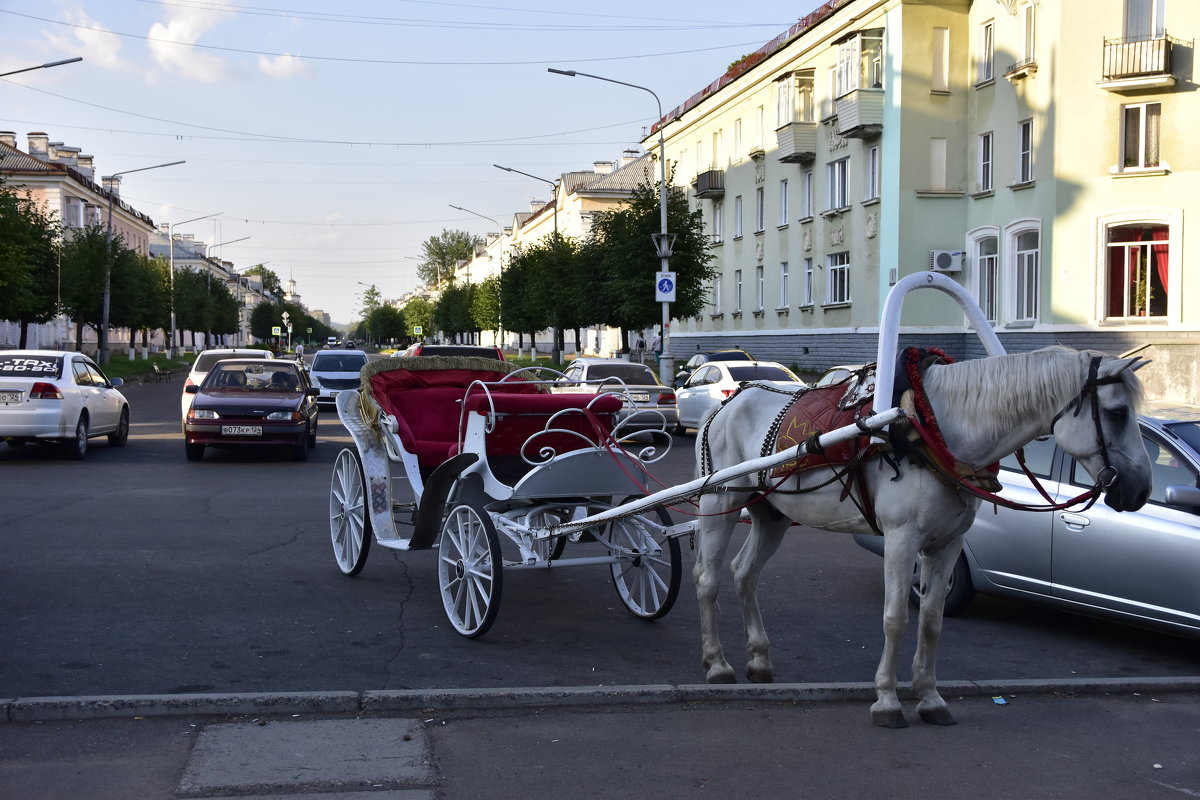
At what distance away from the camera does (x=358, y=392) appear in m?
8.97

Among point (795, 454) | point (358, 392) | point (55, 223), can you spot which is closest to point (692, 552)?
point (358, 392)

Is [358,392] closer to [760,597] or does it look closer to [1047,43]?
[760,597]

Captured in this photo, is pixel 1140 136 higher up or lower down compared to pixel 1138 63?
lower down

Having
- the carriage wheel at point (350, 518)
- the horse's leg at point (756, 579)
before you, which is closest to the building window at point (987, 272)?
the carriage wheel at point (350, 518)

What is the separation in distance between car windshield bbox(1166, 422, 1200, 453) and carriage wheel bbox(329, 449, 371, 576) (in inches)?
216

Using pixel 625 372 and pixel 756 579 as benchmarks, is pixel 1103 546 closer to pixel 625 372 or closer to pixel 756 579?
pixel 756 579

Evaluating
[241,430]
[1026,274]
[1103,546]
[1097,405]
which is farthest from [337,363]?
[1097,405]

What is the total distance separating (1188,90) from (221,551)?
27.3 meters

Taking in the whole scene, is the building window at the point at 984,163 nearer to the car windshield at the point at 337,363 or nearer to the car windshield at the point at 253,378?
the car windshield at the point at 337,363

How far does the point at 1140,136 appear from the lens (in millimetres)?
29922

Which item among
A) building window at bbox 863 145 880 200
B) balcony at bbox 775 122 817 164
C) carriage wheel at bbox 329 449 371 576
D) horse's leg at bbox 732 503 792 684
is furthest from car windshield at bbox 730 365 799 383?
balcony at bbox 775 122 817 164

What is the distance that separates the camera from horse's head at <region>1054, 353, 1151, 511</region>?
4.80 m

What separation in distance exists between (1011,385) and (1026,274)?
1156 inches

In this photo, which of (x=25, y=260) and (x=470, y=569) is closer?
(x=470, y=569)
